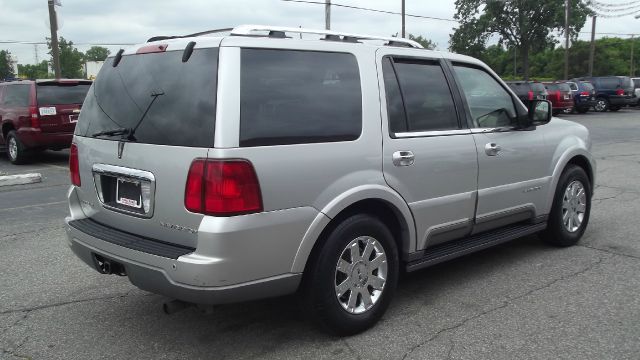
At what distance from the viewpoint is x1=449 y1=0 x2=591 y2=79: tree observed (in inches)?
1939

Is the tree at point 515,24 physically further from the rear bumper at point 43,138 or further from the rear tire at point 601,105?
the rear bumper at point 43,138

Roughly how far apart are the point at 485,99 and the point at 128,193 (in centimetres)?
289

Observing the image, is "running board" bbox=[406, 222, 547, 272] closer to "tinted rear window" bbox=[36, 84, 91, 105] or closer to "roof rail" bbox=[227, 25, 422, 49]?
"roof rail" bbox=[227, 25, 422, 49]

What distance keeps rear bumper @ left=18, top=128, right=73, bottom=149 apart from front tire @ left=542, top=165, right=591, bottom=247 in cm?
978

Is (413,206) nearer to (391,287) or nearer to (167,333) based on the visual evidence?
(391,287)

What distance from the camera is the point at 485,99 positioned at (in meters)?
4.68

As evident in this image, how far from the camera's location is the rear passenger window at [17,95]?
11941 millimetres

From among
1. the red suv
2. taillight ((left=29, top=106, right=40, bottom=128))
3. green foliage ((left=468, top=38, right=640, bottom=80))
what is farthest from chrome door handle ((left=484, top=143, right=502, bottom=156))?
green foliage ((left=468, top=38, right=640, bottom=80))

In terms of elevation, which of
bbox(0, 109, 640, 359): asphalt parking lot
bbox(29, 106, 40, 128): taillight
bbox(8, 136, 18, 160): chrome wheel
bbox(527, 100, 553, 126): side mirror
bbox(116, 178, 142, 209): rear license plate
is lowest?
bbox(0, 109, 640, 359): asphalt parking lot

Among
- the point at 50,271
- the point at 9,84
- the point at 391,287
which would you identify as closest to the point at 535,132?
the point at 391,287

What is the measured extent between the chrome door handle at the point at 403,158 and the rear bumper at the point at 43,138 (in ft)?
32.0

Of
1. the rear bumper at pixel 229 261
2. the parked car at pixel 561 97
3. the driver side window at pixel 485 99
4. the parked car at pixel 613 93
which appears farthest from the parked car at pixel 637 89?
the rear bumper at pixel 229 261

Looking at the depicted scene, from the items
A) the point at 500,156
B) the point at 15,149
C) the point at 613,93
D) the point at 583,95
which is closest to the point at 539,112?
the point at 500,156

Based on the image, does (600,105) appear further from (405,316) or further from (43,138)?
(405,316)
